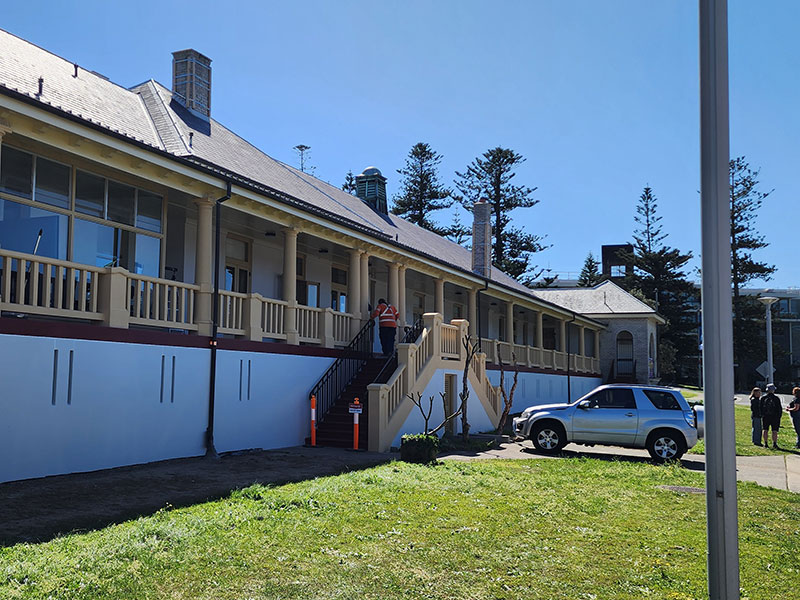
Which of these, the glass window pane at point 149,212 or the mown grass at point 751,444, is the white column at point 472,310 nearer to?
the mown grass at point 751,444

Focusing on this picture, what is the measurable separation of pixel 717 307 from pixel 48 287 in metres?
9.99

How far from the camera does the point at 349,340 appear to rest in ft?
65.1

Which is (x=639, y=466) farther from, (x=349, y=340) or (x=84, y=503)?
(x=84, y=503)

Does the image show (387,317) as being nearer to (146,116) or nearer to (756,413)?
(146,116)

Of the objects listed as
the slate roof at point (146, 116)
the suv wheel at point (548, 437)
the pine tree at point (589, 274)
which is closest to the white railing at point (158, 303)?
the slate roof at point (146, 116)

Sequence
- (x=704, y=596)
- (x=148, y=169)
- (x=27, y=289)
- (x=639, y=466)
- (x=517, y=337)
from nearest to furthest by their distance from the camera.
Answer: (x=704, y=596), (x=27, y=289), (x=148, y=169), (x=639, y=466), (x=517, y=337)

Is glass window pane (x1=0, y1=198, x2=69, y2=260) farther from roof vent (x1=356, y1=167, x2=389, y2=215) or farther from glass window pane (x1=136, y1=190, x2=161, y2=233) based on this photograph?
roof vent (x1=356, y1=167, x2=389, y2=215)

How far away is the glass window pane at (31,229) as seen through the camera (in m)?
12.9

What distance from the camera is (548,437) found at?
1733 centimetres

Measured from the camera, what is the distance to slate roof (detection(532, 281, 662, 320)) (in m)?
48.4

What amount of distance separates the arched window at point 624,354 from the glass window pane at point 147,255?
37757mm

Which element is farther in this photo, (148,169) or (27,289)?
(148,169)

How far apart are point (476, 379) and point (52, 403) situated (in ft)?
44.7

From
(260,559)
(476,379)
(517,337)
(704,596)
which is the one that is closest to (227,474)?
(260,559)
